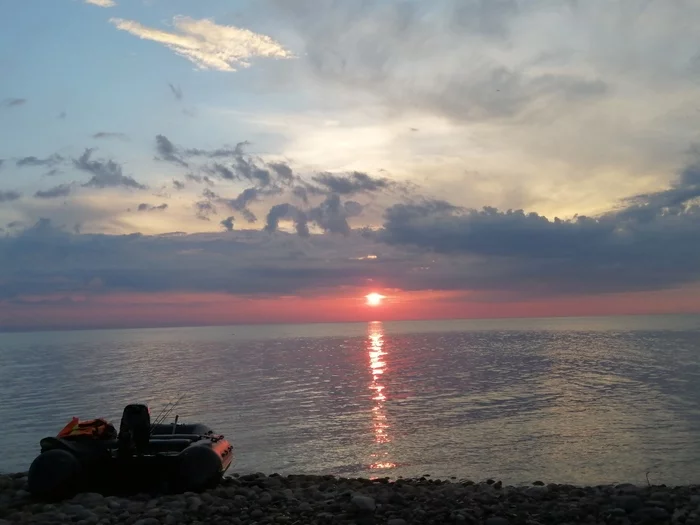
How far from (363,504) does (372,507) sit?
0.23 meters

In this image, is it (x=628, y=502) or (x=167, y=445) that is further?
(x=167, y=445)

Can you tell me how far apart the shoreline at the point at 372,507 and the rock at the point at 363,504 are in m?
0.02

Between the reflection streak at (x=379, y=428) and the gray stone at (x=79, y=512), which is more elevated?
the gray stone at (x=79, y=512)

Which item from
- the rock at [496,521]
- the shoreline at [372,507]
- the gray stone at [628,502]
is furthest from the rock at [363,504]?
the gray stone at [628,502]

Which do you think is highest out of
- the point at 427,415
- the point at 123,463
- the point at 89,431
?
the point at 89,431

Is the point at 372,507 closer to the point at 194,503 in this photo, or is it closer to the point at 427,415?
→ the point at 194,503

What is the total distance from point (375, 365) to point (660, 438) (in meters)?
49.0

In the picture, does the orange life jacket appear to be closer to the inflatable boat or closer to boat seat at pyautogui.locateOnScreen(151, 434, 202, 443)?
the inflatable boat

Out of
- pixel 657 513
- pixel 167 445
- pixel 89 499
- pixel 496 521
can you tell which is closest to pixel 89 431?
pixel 89 499

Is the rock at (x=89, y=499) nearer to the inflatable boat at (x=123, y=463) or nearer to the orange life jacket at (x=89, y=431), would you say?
the inflatable boat at (x=123, y=463)

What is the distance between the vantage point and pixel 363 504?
13.2 metres

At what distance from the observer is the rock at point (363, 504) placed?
1303cm

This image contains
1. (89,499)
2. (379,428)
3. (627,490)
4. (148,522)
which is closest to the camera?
(148,522)

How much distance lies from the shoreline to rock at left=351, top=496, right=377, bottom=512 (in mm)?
20
